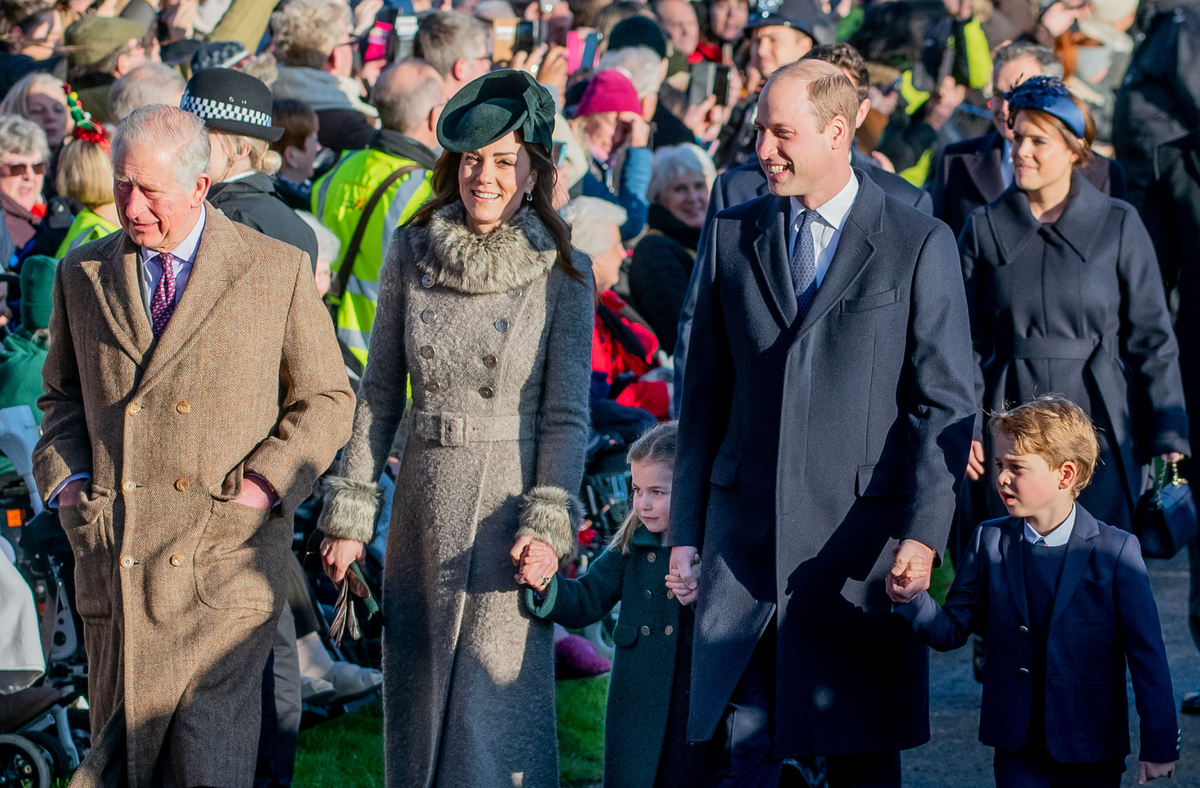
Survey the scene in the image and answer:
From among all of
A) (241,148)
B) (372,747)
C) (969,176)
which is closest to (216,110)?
(241,148)

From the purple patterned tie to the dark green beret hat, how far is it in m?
0.83

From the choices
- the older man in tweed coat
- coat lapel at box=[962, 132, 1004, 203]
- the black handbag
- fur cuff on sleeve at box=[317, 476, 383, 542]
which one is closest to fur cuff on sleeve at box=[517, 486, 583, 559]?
fur cuff on sleeve at box=[317, 476, 383, 542]

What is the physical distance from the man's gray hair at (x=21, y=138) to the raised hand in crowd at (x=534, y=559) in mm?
4053

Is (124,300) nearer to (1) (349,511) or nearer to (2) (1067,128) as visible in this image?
(1) (349,511)

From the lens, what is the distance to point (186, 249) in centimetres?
376

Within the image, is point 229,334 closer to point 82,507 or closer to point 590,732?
point 82,507

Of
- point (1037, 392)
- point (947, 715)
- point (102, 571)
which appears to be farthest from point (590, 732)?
point (102, 571)

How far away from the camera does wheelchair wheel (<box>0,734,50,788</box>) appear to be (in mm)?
4430

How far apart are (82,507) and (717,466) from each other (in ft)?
5.37

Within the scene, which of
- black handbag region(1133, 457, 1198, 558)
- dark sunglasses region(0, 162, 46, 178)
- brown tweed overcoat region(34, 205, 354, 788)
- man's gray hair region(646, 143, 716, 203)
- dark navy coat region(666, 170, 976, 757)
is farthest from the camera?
man's gray hair region(646, 143, 716, 203)

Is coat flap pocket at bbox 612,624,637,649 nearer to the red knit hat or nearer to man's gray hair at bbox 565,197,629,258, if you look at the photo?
man's gray hair at bbox 565,197,629,258

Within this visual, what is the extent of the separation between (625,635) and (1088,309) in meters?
2.10

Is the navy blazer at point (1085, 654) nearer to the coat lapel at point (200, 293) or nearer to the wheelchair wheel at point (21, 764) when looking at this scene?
the coat lapel at point (200, 293)

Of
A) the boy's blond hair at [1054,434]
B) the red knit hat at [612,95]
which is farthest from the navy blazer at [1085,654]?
the red knit hat at [612,95]
